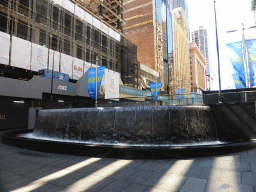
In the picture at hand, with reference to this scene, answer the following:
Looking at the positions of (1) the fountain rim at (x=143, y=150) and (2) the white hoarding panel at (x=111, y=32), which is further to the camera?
(2) the white hoarding panel at (x=111, y=32)

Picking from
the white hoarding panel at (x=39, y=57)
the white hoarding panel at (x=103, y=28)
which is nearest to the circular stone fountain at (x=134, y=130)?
the white hoarding panel at (x=39, y=57)

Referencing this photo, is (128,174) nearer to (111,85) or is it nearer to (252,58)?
(252,58)

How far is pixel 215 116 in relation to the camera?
1038cm

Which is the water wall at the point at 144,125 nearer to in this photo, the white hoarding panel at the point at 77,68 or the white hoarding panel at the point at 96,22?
the white hoarding panel at the point at 77,68

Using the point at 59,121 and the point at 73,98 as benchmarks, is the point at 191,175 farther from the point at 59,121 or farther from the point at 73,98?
the point at 73,98

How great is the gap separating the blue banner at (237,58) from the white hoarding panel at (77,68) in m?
23.9

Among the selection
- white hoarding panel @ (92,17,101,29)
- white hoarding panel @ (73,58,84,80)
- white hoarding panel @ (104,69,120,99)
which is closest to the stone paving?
white hoarding panel @ (104,69,120,99)

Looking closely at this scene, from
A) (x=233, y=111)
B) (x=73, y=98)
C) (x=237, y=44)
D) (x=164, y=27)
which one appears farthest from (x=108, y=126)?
(x=164, y=27)

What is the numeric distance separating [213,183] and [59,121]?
939cm

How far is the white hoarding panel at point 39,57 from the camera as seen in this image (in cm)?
2444

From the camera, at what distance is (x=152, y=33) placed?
75.6 m

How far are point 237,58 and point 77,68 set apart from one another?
24.8m

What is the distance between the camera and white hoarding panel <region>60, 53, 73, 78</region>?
2874 centimetres

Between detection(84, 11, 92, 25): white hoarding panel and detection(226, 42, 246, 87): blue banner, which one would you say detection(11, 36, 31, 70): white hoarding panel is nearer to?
detection(84, 11, 92, 25): white hoarding panel
